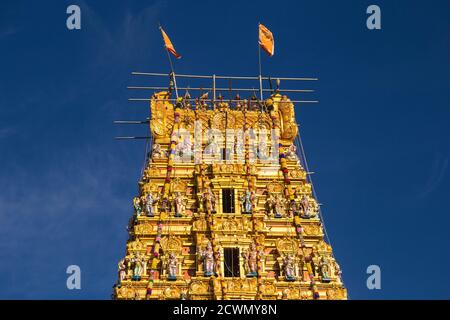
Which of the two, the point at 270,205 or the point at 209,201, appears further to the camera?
the point at 270,205

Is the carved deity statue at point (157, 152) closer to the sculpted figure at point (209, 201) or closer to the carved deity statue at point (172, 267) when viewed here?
the sculpted figure at point (209, 201)

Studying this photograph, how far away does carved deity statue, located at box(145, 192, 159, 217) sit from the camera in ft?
148

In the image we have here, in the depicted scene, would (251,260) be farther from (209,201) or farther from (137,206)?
(137,206)

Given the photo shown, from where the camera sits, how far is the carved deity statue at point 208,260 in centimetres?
4156

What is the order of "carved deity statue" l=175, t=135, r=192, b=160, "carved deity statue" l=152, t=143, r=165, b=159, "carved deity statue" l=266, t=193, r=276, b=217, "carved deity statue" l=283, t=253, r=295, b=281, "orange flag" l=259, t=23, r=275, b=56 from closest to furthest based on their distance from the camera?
"carved deity statue" l=283, t=253, r=295, b=281
"carved deity statue" l=266, t=193, r=276, b=217
"carved deity statue" l=152, t=143, r=165, b=159
"carved deity statue" l=175, t=135, r=192, b=160
"orange flag" l=259, t=23, r=275, b=56

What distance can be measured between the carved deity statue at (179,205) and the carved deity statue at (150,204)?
1.33 meters

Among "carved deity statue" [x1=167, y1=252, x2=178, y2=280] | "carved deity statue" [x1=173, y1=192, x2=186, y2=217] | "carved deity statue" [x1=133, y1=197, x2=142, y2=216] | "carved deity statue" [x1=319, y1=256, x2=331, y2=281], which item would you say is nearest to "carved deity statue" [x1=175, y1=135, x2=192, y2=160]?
"carved deity statue" [x1=173, y1=192, x2=186, y2=217]

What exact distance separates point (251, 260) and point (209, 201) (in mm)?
5269

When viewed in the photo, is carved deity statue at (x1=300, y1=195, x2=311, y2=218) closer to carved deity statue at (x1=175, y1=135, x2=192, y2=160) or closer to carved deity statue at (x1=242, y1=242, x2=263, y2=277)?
carved deity statue at (x1=242, y1=242, x2=263, y2=277)

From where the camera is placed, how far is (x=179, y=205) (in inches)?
1794

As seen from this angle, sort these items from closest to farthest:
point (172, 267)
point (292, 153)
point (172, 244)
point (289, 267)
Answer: point (172, 267) < point (289, 267) < point (172, 244) < point (292, 153)

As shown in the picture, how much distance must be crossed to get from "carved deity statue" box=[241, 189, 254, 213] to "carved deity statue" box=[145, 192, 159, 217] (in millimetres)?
5683

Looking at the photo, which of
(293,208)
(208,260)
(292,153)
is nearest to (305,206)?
(293,208)
